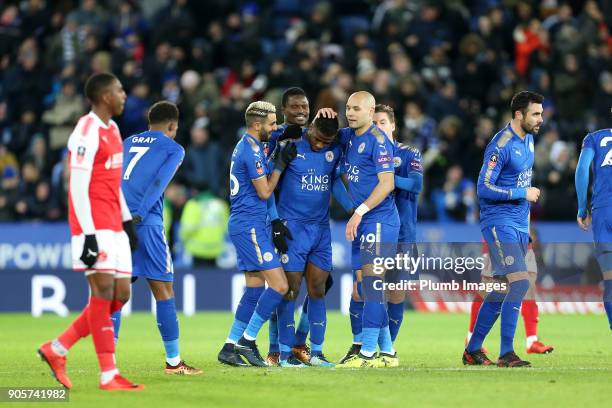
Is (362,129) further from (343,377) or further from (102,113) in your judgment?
(102,113)

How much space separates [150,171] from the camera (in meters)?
11.5

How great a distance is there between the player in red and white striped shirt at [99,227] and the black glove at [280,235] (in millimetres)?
2288

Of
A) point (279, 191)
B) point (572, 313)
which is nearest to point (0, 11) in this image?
point (572, 313)

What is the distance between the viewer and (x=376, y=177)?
12.2 m

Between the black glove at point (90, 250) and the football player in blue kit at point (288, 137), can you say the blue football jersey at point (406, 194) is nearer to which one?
the football player in blue kit at point (288, 137)

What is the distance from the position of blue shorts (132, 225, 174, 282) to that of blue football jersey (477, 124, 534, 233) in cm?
311

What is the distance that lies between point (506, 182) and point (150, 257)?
11.5 ft

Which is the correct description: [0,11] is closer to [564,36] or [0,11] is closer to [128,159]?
[564,36]

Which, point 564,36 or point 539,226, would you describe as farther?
point 564,36

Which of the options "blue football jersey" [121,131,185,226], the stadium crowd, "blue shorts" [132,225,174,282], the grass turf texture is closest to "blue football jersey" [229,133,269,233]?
"blue football jersey" [121,131,185,226]

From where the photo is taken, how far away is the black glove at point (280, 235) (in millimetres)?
12172

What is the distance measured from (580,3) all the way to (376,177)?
15.9m

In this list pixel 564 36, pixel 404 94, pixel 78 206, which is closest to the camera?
pixel 78 206

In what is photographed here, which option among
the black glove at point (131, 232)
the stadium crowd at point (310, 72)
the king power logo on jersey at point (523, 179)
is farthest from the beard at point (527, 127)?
the stadium crowd at point (310, 72)
